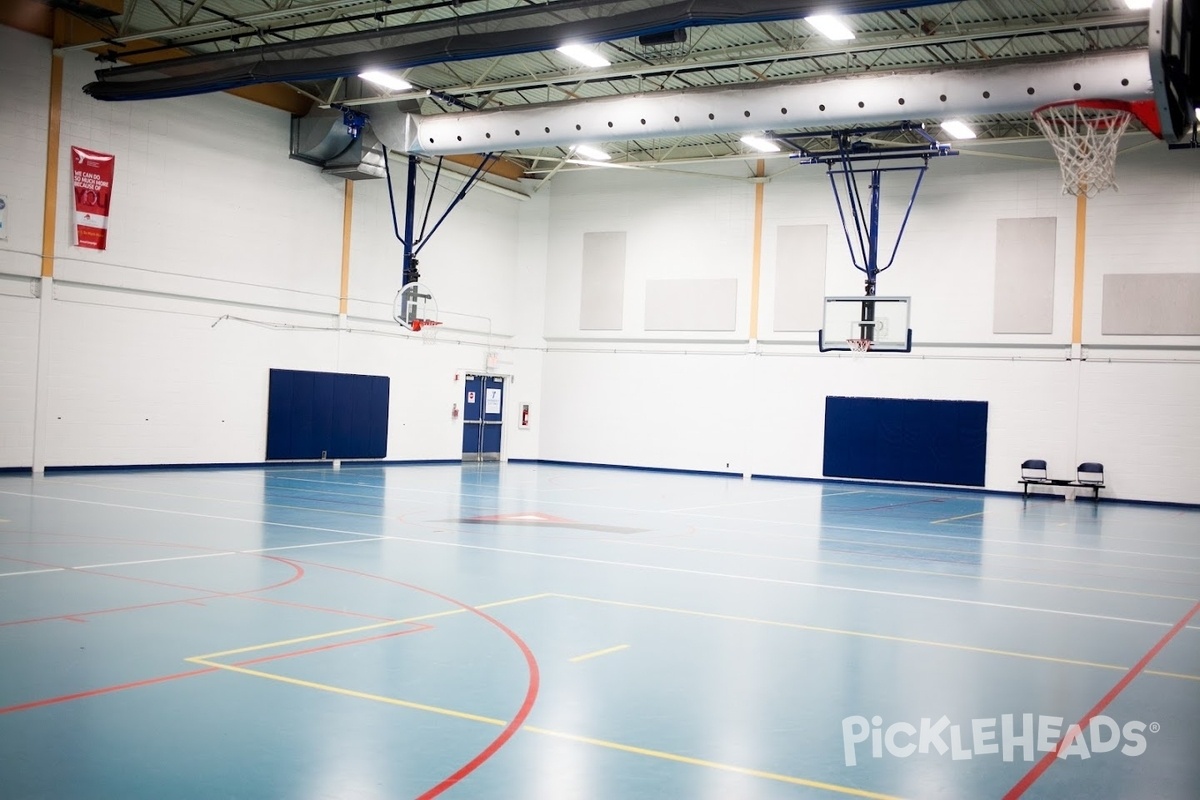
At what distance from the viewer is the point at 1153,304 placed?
27531 millimetres

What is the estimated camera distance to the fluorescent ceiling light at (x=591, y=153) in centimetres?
3228

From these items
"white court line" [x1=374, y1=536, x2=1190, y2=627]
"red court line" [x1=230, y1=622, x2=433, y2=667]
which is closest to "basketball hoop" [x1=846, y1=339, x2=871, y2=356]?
"white court line" [x1=374, y1=536, x2=1190, y2=627]

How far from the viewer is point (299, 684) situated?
670cm

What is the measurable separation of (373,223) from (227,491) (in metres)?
12.5

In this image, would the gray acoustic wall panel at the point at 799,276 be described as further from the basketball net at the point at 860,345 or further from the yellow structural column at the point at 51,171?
the yellow structural column at the point at 51,171

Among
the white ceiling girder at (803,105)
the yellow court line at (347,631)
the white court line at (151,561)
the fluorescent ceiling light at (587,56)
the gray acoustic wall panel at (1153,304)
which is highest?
the fluorescent ceiling light at (587,56)

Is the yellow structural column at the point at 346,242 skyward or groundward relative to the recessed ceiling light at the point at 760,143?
groundward

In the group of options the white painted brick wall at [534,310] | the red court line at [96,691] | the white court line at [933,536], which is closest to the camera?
the red court line at [96,691]

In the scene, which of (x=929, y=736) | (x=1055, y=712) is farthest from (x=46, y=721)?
(x=1055, y=712)

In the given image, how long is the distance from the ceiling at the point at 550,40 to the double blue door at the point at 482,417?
11.0 meters

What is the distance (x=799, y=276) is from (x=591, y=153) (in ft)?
24.7

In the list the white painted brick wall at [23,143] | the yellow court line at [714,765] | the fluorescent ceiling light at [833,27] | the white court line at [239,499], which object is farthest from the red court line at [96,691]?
the white painted brick wall at [23,143]

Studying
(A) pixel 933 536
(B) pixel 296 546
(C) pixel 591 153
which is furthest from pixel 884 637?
(C) pixel 591 153

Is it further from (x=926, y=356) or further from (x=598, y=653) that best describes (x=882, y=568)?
(x=926, y=356)
